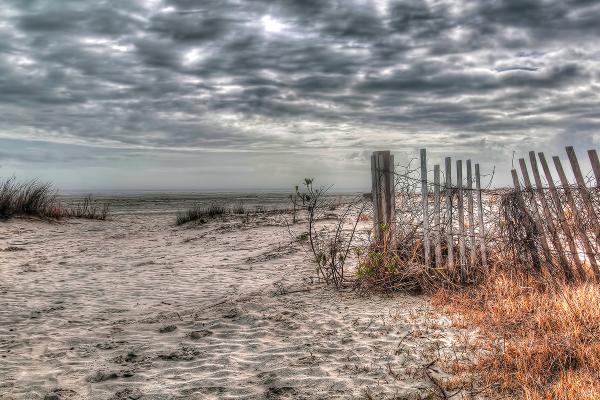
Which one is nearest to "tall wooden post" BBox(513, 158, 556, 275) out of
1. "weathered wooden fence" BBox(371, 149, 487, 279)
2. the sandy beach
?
"weathered wooden fence" BBox(371, 149, 487, 279)

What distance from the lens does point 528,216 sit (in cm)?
667

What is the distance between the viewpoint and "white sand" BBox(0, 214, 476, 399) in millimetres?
3971

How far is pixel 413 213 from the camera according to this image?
760 centimetres

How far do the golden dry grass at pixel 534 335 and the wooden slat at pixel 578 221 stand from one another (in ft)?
1.14

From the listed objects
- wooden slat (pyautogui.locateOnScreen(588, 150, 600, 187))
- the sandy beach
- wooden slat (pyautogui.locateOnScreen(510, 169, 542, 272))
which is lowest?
the sandy beach

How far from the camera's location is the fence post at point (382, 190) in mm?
7797

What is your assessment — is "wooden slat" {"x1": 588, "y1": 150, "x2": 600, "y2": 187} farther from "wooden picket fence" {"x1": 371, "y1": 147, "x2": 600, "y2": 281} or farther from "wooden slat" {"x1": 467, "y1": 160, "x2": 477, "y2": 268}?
"wooden slat" {"x1": 467, "y1": 160, "x2": 477, "y2": 268}

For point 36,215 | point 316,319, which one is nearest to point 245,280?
point 316,319

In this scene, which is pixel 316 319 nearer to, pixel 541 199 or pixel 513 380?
pixel 513 380

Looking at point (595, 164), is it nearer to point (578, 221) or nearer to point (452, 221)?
point (578, 221)

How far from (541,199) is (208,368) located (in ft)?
16.1

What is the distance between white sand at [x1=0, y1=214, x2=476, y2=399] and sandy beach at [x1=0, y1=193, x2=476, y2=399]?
16 mm

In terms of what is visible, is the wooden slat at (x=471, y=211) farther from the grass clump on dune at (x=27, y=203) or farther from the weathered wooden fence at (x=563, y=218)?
the grass clump on dune at (x=27, y=203)

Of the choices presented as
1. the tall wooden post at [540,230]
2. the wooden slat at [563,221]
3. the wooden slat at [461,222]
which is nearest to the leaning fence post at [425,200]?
the wooden slat at [461,222]
